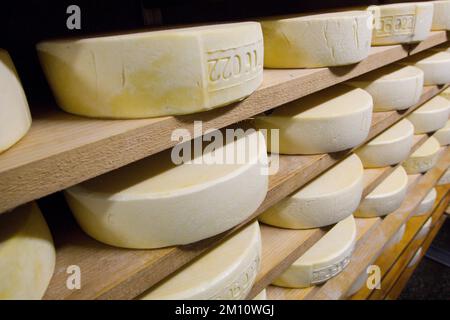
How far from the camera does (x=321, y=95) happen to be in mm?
998

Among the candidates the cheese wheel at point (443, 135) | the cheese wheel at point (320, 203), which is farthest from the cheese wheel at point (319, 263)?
the cheese wheel at point (443, 135)

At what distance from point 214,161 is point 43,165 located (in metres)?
0.29

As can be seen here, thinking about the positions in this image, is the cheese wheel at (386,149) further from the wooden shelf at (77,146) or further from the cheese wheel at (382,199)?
the wooden shelf at (77,146)

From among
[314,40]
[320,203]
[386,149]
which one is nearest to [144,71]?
[314,40]

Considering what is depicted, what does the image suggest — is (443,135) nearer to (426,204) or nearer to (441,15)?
(426,204)

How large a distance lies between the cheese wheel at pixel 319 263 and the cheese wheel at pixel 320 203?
137mm

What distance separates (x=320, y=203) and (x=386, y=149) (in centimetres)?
52

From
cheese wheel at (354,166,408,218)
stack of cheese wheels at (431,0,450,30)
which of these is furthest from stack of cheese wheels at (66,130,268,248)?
stack of cheese wheels at (431,0,450,30)

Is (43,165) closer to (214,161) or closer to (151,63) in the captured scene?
(151,63)

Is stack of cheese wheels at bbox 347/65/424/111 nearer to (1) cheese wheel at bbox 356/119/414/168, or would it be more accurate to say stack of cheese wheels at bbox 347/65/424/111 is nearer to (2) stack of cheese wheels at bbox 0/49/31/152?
(1) cheese wheel at bbox 356/119/414/168

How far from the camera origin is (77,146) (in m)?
0.40

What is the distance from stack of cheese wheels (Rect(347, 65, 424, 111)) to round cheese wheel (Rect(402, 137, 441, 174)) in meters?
0.57

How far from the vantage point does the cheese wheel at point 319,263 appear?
1026 mm

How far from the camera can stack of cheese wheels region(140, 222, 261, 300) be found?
0.60 m
